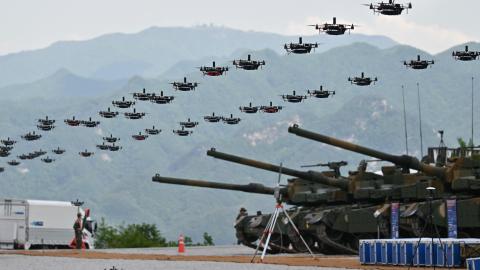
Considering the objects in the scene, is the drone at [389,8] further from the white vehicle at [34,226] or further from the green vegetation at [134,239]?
the green vegetation at [134,239]

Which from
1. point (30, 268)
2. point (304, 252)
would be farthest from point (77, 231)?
point (30, 268)

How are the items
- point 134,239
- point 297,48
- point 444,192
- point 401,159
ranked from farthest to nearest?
1. point 134,239
2. point 297,48
3. point 401,159
4. point 444,192

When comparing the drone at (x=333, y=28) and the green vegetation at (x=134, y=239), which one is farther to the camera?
the green vegetation at (x=134, y=239)

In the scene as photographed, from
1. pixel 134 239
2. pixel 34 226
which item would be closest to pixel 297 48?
pixel 34 226

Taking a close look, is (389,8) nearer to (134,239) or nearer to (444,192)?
(444,192)

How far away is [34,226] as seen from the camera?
3137 inches

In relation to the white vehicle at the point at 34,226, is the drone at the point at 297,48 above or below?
above

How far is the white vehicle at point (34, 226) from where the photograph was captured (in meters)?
79.2

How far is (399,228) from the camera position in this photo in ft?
152

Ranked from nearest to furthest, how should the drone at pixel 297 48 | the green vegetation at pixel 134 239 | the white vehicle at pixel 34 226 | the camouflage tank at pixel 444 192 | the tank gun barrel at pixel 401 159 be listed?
the camouflage tank at pixel 444 192, the tank gun barrel at pixel 401 159, the drone at pixel 297 48, the white vehicle at pixel 34 226, the green vegetation at pixel 134 239

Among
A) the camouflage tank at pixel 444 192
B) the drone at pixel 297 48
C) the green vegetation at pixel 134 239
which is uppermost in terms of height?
the drone at pixel 297 48

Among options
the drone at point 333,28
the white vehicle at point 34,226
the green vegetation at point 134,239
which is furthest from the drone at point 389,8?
the green vegetation at point 134,239

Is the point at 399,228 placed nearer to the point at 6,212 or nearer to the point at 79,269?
the point at 79,269

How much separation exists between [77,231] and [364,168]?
19173 millimetres
